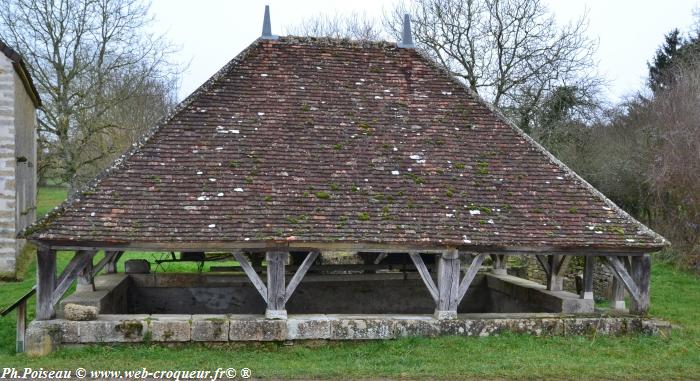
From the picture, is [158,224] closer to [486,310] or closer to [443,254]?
[443,254]

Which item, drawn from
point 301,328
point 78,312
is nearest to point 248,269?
point 301,328

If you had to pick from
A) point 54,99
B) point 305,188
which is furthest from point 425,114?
point 54,99

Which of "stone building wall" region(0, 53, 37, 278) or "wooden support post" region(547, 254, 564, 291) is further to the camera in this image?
"stone building wall" region(0, 53, 37, 278)

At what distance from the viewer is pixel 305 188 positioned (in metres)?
8.69

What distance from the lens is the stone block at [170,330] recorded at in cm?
788

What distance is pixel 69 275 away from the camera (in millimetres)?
7891

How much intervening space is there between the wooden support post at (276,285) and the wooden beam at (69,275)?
225 cm

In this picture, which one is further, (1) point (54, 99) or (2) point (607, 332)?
(1) point (54, 99)

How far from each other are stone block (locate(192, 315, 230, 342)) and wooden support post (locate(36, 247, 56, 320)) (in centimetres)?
179

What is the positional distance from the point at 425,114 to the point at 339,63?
1.80 metres

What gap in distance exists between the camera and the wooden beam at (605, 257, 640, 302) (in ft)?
28.4

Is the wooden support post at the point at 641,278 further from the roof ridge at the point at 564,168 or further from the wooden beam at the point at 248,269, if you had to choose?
the wooden beam at the point at 248,269

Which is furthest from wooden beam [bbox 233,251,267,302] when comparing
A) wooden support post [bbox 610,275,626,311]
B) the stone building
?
the stone building

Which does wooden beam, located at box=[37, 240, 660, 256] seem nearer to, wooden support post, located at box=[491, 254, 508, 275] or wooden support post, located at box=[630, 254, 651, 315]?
wooden support post, located at box=[630, 254, 651, 315]
